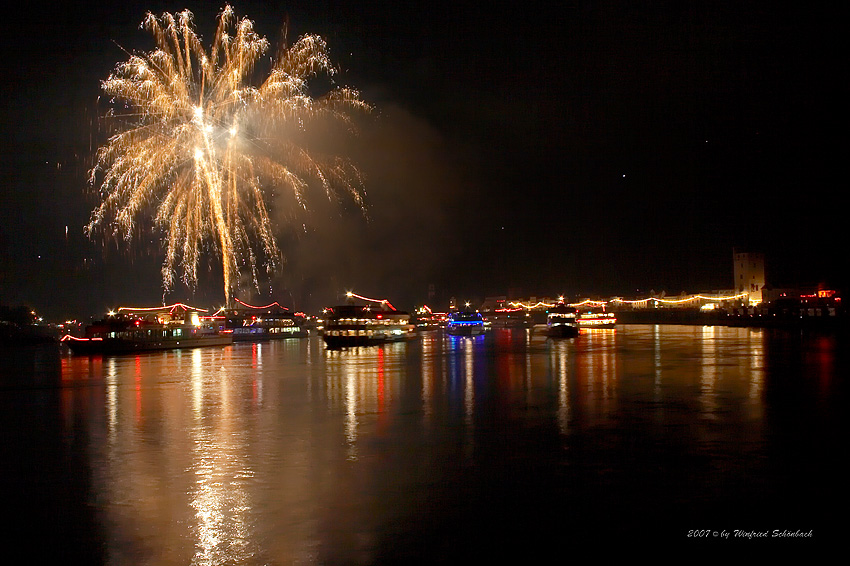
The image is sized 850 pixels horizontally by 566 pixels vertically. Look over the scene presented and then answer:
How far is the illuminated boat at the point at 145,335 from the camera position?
38844 millimetres

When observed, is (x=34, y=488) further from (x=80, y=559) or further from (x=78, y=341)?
(x=78, y=341)

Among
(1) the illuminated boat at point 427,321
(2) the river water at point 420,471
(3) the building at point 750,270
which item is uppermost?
(3) the building at point 750,270

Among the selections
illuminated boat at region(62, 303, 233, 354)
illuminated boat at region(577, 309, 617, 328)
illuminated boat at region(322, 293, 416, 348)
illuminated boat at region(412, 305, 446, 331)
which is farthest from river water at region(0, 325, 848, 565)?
illuminated boat at region(412, 305, 446, 331)

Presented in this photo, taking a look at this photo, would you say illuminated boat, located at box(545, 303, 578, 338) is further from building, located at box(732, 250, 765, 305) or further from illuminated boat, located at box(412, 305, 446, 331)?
building, located at box(732, 250, 765, 305)

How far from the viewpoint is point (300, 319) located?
3236 inches

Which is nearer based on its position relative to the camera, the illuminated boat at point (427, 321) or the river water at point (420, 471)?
the river water at point (420, 471)

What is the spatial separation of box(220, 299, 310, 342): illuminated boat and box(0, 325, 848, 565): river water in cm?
3789

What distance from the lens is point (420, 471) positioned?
25.2 ft

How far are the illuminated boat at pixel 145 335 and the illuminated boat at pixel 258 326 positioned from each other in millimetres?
2587

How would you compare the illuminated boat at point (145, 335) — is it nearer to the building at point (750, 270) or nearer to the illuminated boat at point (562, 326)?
the illuminated boat at point (562, 326)

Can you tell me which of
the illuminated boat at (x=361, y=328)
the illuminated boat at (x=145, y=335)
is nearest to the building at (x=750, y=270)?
the illuminated boat at (x=361, y=328)

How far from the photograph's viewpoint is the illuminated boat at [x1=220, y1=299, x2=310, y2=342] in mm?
→ 58656

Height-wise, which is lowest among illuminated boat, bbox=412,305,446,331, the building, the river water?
illuminated boat, bbox=412,305,446,331

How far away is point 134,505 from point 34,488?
1727 mm
